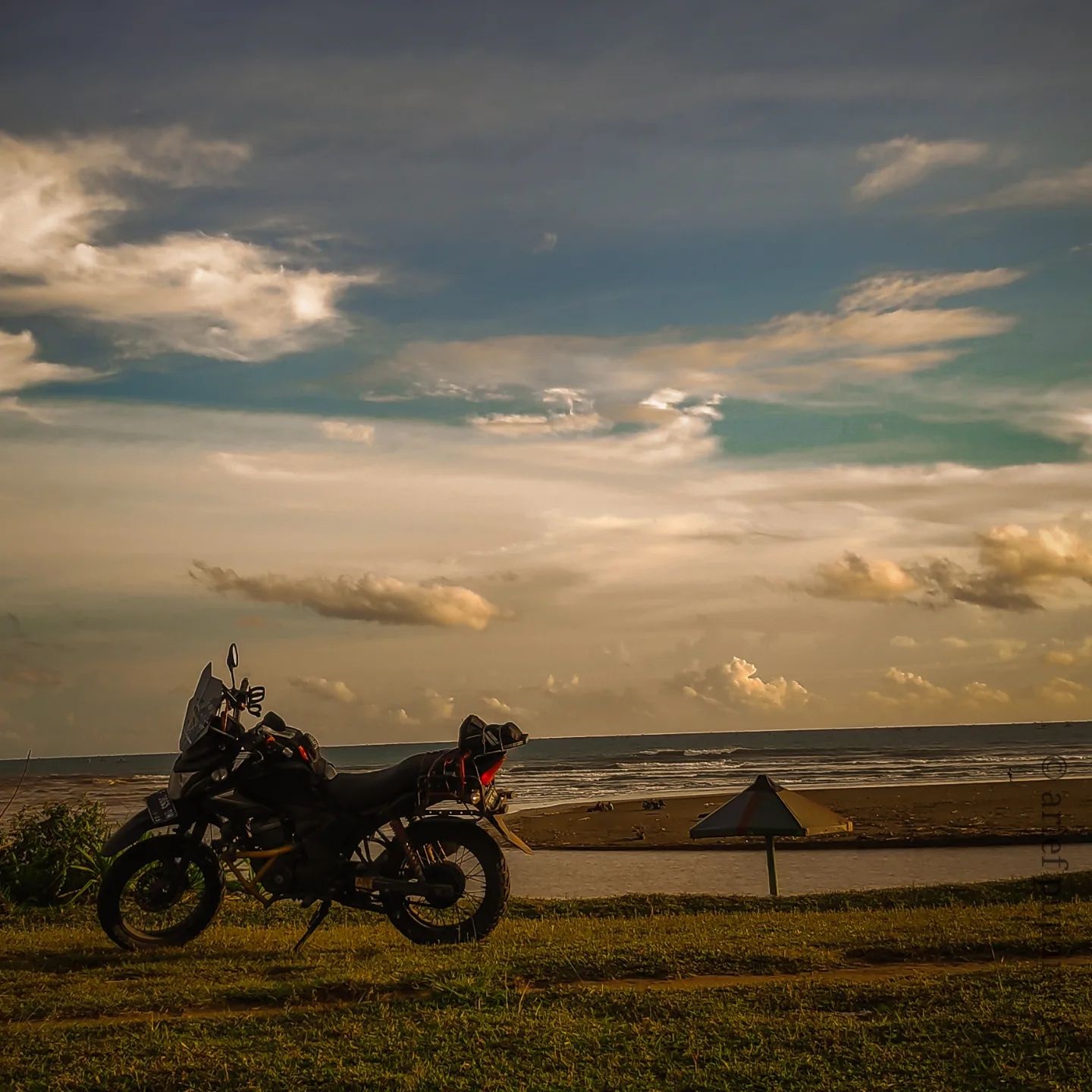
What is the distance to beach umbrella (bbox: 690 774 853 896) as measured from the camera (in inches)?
655

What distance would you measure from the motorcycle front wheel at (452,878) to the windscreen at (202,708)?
5.59 ft

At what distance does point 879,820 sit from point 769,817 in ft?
76.9

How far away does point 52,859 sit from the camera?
13141 millimetres

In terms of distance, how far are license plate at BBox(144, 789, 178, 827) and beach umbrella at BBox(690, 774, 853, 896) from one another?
9.56 metres

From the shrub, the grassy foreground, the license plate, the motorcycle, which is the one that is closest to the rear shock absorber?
the motorcycle

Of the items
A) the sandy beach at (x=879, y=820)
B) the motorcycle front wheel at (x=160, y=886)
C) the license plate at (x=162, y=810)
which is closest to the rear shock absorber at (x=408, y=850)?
the motorcycle front wheel at (x=160, y=886)

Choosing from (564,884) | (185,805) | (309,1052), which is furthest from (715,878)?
(309,1052)

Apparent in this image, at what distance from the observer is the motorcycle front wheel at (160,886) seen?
8.84 meters

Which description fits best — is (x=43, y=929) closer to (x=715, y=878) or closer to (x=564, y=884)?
(x=564, y=884)

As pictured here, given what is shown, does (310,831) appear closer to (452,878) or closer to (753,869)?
(452,878)

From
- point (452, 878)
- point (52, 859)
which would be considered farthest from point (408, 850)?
point (52, 859)

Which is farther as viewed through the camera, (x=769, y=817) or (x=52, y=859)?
(x=769, y=817)

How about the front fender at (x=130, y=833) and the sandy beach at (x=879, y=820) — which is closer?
the front fender at (x=130, y=833)

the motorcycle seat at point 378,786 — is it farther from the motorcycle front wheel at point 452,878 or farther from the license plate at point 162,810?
the license plate at point 162,810
